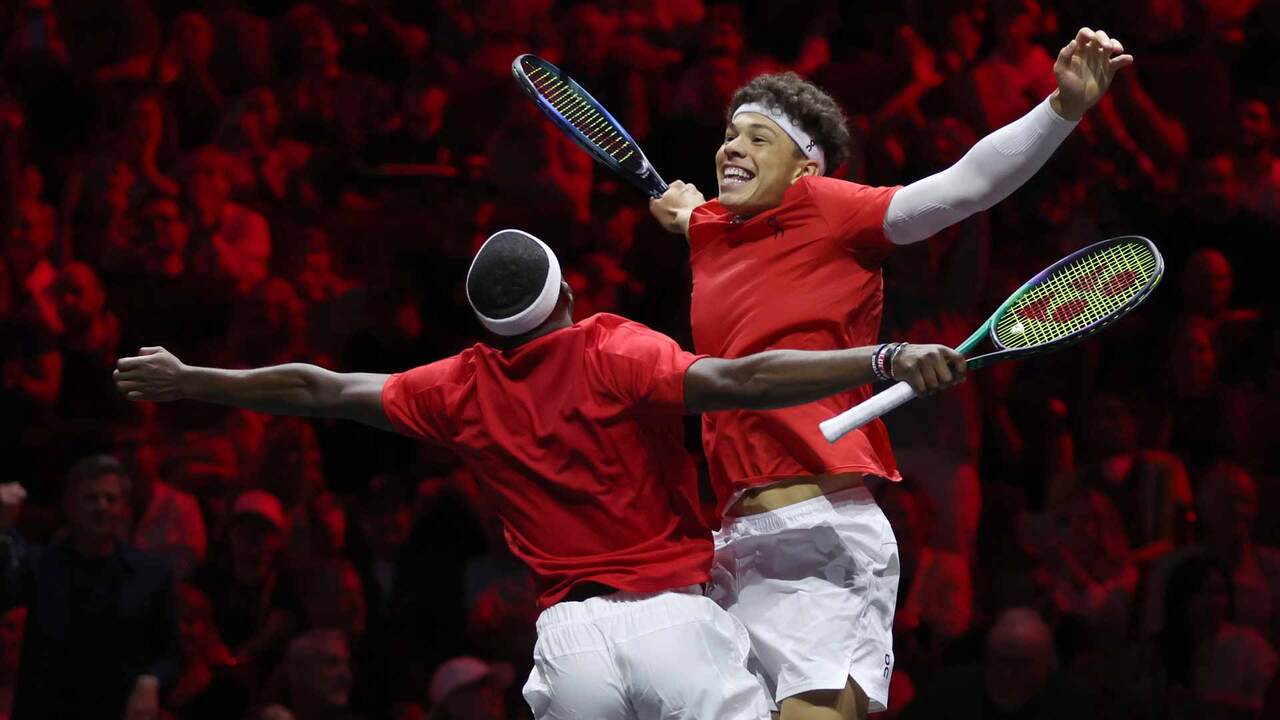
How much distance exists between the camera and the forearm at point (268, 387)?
4.40m

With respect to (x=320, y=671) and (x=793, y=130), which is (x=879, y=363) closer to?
(x=793, y=130)

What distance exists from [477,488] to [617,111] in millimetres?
1818

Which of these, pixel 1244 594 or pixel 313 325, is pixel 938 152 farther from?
pixel 313 325

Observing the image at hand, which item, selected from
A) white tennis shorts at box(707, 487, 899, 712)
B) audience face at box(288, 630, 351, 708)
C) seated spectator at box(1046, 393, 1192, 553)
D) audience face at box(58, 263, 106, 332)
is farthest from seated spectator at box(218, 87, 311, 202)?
white tennis shorts at box(707, 487, 899, 712)

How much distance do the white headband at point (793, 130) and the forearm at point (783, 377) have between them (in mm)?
822

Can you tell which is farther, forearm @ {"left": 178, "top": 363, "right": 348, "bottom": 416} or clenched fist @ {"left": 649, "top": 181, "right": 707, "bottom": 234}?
clenched fist @ {"left": 649, "top": 181, "right": 707, "bottom": 234}

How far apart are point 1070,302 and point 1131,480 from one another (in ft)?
11.1

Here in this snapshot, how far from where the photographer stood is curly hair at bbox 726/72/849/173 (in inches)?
181

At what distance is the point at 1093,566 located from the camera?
269 inches

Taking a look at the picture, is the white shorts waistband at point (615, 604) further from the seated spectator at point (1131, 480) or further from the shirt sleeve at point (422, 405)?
the seated spectator at point (1131, 480)

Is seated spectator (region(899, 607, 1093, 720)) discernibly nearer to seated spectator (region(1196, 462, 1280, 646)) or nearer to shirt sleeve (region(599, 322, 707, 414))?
seated spectator (region(1196, 462, 1280, 646))

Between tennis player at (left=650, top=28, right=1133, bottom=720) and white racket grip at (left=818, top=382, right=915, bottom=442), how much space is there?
1.51 feet

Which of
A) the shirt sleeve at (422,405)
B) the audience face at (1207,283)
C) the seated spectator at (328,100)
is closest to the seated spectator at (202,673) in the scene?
the shirt sleeve at (422,405)

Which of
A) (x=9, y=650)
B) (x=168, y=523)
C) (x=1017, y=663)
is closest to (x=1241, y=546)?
(x=1017, y=663)
